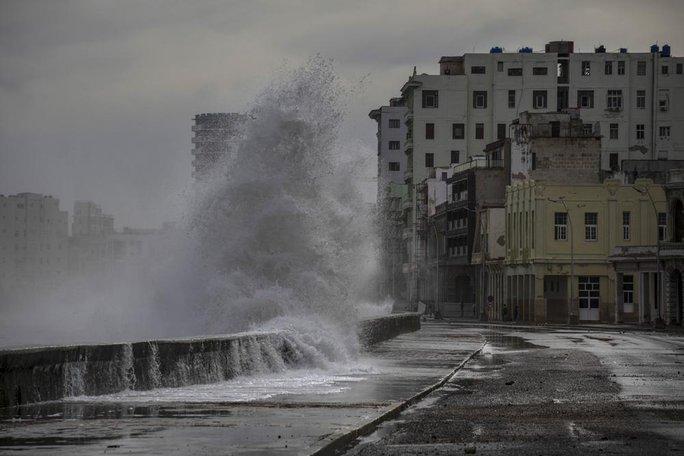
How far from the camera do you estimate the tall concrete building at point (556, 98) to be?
5032 inches

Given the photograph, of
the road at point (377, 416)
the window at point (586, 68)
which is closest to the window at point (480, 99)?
the window at point (586, 68)

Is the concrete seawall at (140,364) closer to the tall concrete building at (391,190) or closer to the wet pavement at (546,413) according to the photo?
the wet pavement at (546,413)

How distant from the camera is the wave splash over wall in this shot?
35.7 metres

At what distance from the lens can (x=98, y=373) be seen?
19.1 metres

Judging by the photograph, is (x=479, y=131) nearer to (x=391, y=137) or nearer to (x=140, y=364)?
(x=391, y=137)

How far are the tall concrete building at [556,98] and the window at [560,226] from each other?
36657 millimetres

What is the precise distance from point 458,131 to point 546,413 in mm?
115376

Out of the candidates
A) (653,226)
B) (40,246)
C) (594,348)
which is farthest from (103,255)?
(594,348)

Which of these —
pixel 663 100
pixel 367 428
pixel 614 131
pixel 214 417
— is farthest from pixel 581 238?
pixel 367 428

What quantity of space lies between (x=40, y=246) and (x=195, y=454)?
7749 centimetres

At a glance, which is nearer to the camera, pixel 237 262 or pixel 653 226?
pixel 237 262

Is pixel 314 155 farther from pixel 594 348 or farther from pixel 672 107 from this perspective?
pixel 672 107

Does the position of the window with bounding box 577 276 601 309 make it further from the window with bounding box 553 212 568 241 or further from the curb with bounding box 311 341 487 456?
the curb with bounding box 311 341 487 456

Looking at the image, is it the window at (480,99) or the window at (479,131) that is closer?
the window at (480,99)
